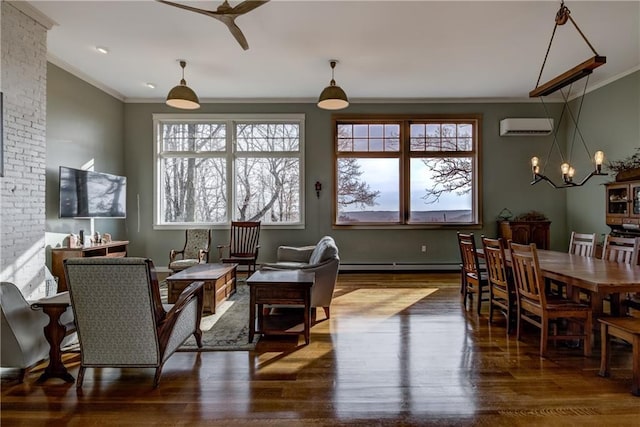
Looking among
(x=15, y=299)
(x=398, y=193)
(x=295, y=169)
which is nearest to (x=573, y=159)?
(x=398, y=193)

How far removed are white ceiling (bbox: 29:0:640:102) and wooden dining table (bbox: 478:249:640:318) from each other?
2588 mm

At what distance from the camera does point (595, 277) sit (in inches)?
109

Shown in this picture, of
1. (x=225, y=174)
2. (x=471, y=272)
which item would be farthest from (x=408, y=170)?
(x=225, y=174)

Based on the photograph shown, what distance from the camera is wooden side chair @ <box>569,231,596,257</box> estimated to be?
4.07 meters

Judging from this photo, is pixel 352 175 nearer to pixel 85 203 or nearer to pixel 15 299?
pixel 85 203

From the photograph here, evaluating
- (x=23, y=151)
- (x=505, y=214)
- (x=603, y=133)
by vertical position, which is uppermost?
(x=603, y=133)

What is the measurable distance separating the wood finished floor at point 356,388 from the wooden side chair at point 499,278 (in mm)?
305

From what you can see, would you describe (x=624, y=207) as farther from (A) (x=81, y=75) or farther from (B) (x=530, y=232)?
(A) (x=81, y=75)

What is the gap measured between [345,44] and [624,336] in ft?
13.0

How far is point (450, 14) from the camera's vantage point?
370 cm

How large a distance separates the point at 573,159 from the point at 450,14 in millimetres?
4570

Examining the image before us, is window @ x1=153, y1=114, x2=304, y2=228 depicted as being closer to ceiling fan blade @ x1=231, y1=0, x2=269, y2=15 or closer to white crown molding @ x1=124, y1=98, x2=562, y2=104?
white crown molding @ x1=124, y1=98, x2=562, y2=104

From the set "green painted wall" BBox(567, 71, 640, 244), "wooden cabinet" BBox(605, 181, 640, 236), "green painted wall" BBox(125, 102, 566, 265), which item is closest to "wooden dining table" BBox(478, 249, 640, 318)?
"wooden cabinet" BBox(605, 181, 640, 236)

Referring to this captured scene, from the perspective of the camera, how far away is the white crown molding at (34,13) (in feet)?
11.4
